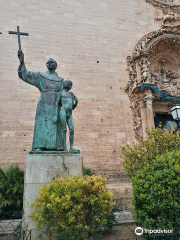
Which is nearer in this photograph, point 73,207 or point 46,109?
point 73,207

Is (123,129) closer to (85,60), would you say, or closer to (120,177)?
(120,177)

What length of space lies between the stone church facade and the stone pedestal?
438 centimetres

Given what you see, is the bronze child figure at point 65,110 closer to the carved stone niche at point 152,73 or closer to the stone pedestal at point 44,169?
the stone pedestal at point 44,169

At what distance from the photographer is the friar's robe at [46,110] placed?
4.43 metres

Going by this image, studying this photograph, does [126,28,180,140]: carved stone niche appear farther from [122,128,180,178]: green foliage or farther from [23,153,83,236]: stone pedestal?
[23,153,83,236]: stone pedestal

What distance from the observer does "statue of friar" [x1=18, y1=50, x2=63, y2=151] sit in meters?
4.43

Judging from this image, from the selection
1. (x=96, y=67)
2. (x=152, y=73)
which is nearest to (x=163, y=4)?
(x=152, y=73)

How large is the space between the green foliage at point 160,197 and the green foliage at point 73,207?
1.97 ft

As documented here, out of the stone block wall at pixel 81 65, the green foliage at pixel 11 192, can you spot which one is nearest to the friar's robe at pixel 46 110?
the green foliage at pixel 11 192

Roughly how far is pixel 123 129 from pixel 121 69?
10.3 feet

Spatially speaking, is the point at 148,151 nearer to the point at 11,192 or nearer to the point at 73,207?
the point at 73,207

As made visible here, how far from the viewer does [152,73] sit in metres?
11.5

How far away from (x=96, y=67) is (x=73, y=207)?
7.98 meters

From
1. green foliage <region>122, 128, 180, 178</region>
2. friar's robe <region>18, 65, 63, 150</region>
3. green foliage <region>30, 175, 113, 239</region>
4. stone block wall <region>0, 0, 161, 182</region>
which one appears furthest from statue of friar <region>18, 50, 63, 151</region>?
stone block wall <region>0, 0, 161, 182</region>
